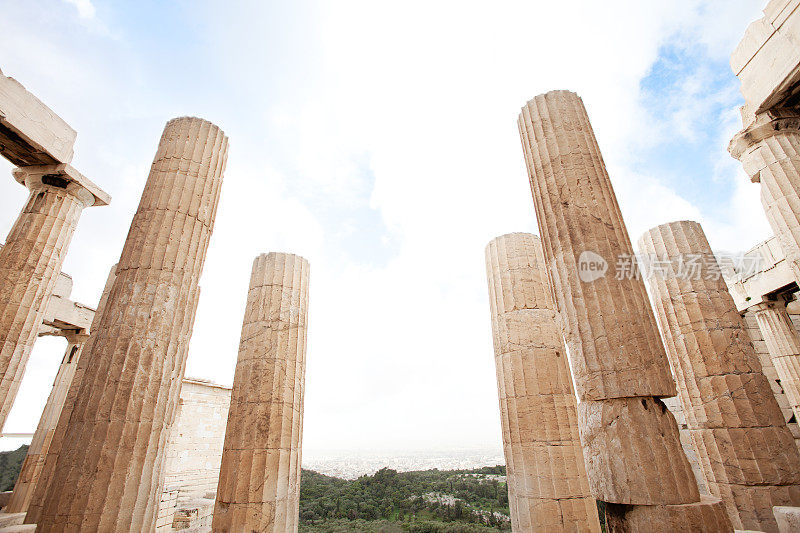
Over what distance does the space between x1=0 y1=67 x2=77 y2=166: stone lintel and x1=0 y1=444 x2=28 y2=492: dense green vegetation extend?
98.4ft

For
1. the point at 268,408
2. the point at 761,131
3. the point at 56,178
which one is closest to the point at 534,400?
the point at 268,408

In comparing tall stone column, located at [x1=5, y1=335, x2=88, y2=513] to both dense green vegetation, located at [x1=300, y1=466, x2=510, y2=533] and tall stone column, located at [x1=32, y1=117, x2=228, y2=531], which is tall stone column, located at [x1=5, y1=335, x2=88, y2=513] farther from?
A: dense green vegetation, located at [x1=300, y1=466, x2=510, y2=533]

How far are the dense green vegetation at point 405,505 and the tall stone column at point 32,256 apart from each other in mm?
16059

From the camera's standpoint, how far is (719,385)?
7.41 metres

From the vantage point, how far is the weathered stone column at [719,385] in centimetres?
666

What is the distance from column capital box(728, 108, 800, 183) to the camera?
23.7 ft

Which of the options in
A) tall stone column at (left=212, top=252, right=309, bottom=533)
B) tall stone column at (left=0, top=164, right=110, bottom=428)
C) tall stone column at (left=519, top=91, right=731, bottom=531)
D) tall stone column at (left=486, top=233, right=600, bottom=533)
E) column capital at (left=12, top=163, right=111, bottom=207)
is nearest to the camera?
tall stone column at (left=519, top=91, right=731, bottom=531)

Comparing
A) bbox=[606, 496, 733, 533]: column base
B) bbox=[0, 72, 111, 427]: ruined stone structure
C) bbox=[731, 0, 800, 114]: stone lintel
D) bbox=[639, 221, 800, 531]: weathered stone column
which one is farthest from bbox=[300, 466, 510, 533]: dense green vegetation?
bbox=[731, 0, 800, 114]: stone lintel

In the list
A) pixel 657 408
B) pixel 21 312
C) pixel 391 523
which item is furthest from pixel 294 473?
pixel 391 523

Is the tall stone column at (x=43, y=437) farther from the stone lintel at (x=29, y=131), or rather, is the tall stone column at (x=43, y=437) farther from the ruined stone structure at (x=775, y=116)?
the ruined stone structure at (x=775, y=116)

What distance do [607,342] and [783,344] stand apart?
1296cm

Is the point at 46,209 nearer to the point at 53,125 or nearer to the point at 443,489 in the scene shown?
the point at 53,125

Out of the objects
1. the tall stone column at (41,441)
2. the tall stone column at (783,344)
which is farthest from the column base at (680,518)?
the tall stone column at (41,441)

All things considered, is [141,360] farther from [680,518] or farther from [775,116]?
[775,116]
